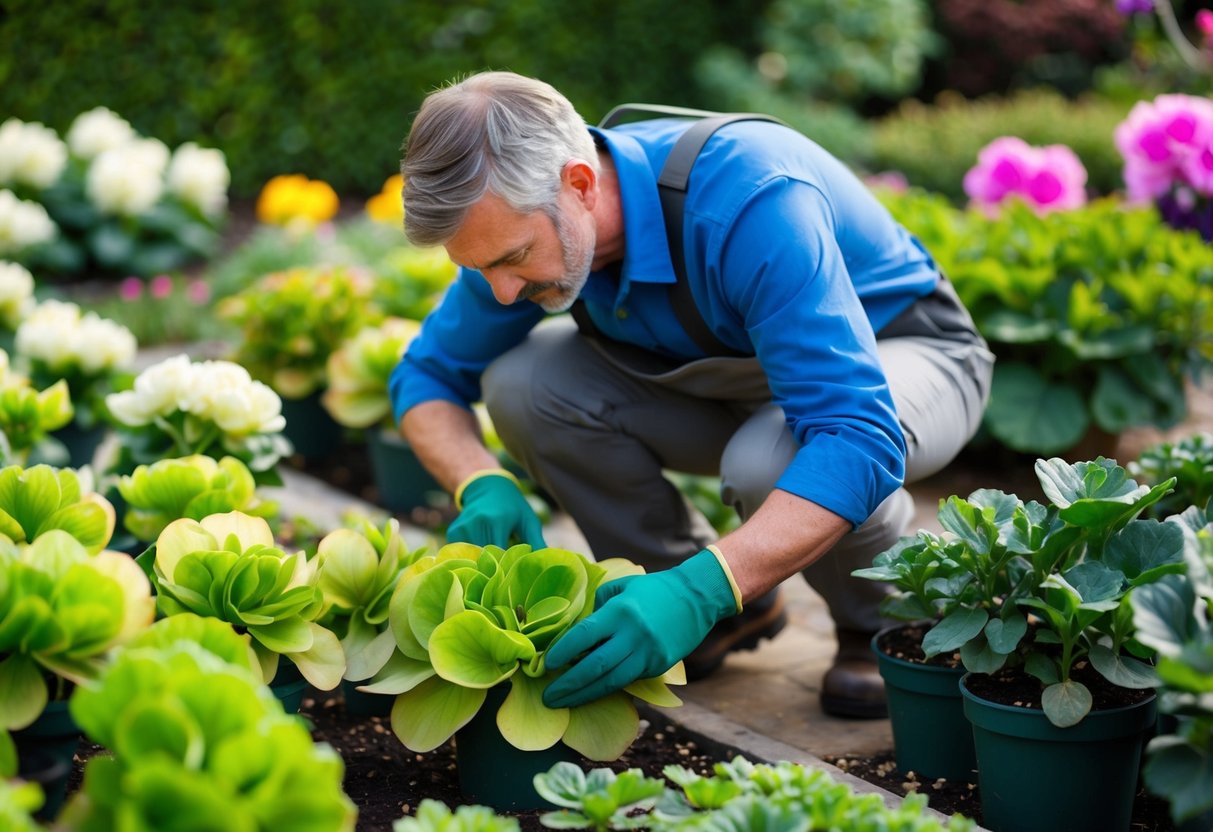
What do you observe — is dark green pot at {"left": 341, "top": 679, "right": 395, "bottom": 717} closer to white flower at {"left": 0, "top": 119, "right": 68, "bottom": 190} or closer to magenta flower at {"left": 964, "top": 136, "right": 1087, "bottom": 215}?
magenta flower at {"left": 964, "top": 136, "right": 1087, "bottom": 215}

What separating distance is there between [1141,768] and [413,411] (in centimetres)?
146

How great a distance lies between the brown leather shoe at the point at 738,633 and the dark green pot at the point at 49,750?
1.29 m

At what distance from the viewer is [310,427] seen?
419 centimetres

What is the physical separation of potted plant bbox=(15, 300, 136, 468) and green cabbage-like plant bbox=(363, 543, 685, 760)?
155 centimetres

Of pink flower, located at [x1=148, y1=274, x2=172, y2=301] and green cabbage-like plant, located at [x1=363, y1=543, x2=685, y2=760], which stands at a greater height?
green cabbage-like plant, located at [x1=363, y1=543, x2=685, y2=760]

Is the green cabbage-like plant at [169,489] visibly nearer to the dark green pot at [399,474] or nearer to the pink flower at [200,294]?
the dark green pot at [399,474]

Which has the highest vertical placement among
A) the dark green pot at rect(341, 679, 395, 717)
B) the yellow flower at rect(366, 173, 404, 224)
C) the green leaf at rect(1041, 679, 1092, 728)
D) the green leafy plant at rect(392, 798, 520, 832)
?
the green leafy plant at rect(392, 798, 520, 832)

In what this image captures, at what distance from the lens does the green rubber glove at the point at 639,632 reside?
6.17 ft

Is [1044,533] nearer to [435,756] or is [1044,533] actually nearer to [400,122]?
[435,756]

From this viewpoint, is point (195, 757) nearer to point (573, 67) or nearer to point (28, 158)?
point (28, 158)

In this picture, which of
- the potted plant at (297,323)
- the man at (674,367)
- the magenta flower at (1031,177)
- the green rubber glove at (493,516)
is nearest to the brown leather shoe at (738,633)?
the man at (674,367)

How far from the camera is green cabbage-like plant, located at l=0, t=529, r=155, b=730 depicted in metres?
1.50

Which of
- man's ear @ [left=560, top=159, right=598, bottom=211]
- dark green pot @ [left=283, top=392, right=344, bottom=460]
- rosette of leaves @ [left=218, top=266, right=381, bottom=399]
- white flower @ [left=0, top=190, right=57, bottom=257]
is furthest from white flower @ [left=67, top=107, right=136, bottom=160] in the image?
man's ear @ [left=560, top=159, right=598, bottom=211]

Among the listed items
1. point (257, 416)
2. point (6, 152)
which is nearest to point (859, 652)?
point (257, 416)
